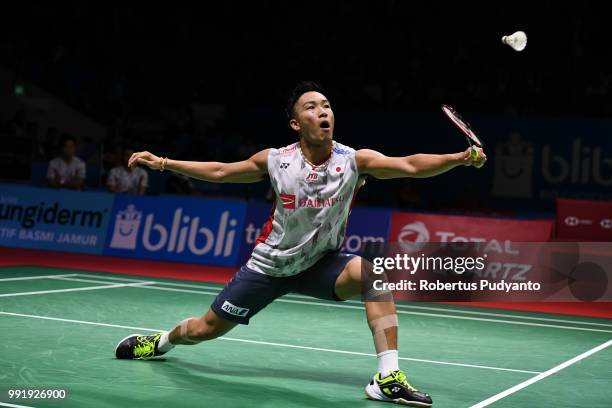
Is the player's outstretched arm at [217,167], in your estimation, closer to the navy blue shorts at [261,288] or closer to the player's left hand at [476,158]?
the navy blue shorts at [261,288]

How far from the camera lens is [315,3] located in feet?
78.2

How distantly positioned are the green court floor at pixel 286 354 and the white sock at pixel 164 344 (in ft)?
0.35

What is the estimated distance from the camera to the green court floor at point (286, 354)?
5898 mm

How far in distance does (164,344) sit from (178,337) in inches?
9.7

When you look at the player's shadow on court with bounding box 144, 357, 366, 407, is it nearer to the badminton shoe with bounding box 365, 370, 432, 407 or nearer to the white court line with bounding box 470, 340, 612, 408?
the badminton shoe with bounding box 365, 370, 432, 407

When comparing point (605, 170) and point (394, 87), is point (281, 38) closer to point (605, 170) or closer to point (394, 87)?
point (394, 87)

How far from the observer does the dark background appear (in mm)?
19375

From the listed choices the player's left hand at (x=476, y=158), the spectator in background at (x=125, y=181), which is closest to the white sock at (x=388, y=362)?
the player's left hand at (x=476, y=158)

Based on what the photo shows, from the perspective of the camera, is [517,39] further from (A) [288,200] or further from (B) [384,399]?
(B) [384,399]

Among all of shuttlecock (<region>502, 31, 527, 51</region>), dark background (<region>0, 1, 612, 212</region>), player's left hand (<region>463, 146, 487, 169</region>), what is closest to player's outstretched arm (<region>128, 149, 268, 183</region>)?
player's left hand (<region>463, 146, 487, 169</region>)

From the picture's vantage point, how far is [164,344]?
670 cm

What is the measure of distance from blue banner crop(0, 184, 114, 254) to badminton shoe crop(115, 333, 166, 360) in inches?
299

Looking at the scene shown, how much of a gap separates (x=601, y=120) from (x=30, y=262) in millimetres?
10458

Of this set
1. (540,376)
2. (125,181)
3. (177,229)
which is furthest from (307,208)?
(125,181)
